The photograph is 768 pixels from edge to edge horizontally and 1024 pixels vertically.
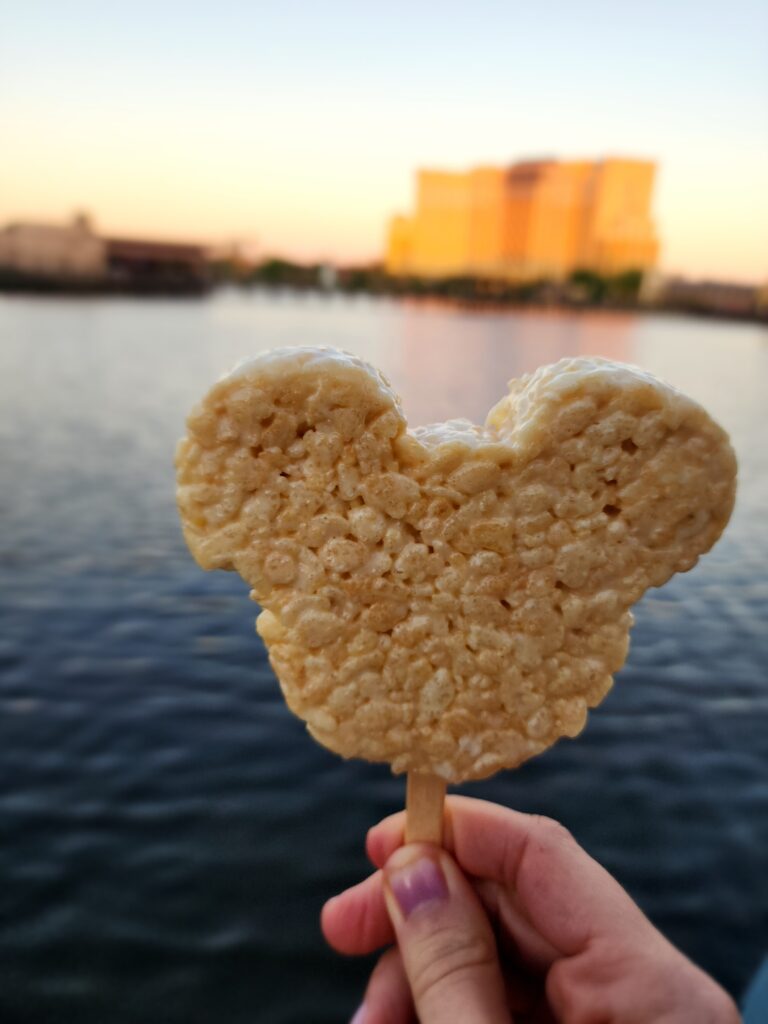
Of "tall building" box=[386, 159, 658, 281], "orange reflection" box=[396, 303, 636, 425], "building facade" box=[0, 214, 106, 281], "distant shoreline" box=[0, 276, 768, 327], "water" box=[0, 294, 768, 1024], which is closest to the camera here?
"water" box=[0, 294, 768, 1024]

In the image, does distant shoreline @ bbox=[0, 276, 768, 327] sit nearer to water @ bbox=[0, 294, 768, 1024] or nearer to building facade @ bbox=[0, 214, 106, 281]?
building facade @ bbox=[0, 214, 106, 281]

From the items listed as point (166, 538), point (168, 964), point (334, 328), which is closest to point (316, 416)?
point (168, 964)

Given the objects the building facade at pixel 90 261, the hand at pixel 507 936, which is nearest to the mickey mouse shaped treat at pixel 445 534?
the hand at pixel 507 936

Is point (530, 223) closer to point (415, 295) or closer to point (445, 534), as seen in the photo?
point (415, 295)

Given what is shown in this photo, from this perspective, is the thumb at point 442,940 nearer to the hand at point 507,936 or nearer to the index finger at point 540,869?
the hand at point 507,936

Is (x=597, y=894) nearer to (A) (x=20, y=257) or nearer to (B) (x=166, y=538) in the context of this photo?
(B) (x=166, y=538)

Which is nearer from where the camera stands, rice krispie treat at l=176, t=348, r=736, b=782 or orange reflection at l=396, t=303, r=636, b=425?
rice krispie treat at l=176, t=348, r=736, b=782

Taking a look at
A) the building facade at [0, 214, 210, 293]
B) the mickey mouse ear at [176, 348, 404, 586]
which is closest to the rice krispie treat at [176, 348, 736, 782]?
the mickey mouse ear at [176, 348, 404, 586]
